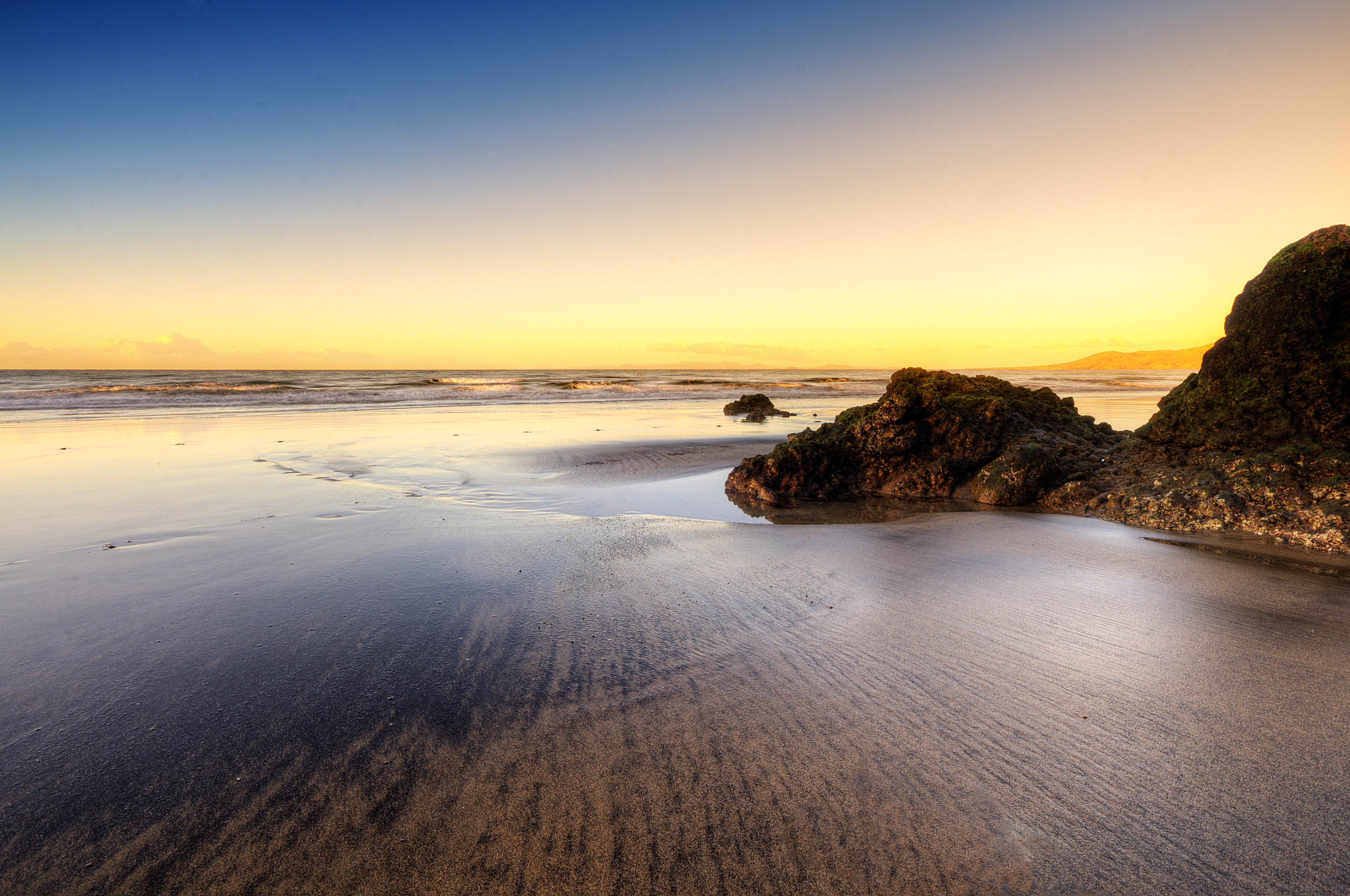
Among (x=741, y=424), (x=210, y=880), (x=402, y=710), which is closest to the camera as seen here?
(x=210, y=880)

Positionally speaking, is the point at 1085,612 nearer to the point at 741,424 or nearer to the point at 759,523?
the point at 759,523

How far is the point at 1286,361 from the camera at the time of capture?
5.51 metres

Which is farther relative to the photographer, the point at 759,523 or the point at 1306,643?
the point at 759,523

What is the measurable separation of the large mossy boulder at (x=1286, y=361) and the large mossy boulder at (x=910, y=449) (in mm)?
1309

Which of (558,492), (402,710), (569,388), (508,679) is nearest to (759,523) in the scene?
(558,492)

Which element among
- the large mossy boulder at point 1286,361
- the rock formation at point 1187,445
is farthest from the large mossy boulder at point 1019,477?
the large mossy boulder at point 1286,361

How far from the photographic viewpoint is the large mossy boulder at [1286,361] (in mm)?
5262

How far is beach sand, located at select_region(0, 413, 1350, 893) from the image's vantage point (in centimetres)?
171

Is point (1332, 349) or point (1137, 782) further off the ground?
point (1332, 349)

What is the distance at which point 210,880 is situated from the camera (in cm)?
165

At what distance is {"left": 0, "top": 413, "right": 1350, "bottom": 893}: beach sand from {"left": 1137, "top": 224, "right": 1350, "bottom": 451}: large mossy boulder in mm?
1952

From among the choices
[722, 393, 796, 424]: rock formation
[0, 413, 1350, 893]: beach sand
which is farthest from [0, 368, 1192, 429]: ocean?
[0, 413, 1350, 893]: beach sand

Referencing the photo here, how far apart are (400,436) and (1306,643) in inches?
533

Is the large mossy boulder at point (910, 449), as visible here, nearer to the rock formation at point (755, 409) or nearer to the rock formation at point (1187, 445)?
the rock formation at point (1187, 445)
